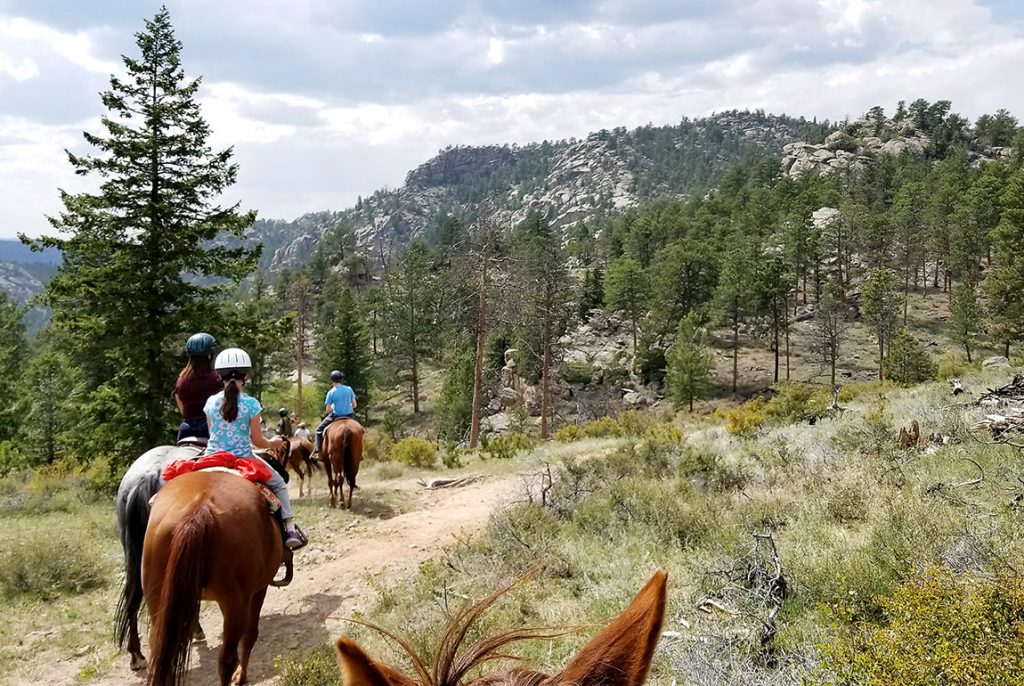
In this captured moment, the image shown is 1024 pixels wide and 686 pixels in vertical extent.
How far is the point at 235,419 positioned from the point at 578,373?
4360cm

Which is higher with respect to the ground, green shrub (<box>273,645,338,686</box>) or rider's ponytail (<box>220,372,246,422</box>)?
rider's ponytail (<box>220,372,246,422</box>)

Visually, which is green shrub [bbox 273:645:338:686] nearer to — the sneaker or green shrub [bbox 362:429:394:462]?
the sneaker

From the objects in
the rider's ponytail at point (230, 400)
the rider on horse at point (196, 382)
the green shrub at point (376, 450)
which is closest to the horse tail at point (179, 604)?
the rider's ponytail at point (230, 400)

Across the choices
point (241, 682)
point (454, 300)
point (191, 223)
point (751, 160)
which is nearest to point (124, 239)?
point (191, 223)

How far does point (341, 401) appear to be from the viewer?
34.7 ft

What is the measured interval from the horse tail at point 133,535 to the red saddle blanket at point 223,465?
1.69 ft

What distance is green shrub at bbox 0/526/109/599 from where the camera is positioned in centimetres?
665

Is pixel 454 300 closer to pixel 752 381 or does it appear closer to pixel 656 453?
pixel 656 453

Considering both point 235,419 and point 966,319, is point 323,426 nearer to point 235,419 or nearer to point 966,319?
point 235,419

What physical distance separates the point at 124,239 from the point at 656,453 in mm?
12639

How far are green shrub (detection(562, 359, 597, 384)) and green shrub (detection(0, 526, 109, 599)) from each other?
40825mm

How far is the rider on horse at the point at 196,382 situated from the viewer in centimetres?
563

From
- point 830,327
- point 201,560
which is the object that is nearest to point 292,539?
point 201,560

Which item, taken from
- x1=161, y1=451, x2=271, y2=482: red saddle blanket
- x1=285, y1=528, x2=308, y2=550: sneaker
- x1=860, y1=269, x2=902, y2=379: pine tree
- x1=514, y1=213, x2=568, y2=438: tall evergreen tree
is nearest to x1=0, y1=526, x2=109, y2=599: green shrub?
x1=161, y1=451, x2=271, y2=482: red saddle blanket
